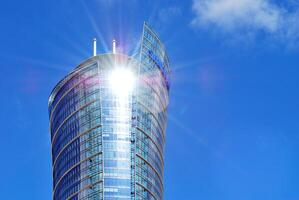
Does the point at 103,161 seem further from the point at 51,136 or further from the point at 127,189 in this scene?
the point at 51,136

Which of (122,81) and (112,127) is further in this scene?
(122,81)

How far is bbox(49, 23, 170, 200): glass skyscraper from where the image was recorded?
14988cm

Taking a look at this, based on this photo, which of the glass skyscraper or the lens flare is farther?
the lens flare

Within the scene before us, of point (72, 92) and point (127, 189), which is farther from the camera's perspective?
point (72, 92)

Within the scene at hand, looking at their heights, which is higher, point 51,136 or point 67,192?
point 51,136

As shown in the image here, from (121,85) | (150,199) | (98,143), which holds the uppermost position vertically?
(121,85)

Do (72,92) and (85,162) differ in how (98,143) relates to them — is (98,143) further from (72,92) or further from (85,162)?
(72,92)

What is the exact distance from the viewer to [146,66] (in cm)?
15800

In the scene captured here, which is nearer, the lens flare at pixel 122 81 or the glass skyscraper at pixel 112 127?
the glass skyscraper at pixel 112 127

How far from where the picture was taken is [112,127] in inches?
6024

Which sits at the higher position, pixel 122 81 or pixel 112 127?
pixel 122 81

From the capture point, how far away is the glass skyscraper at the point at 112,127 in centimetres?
14988

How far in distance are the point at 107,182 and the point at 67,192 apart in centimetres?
1014

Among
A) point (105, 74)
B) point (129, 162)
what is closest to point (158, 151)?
point (129, 162)
